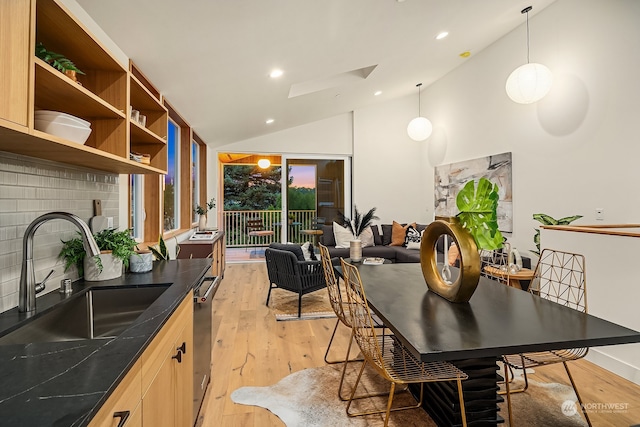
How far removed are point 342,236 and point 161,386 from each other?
15.7 feet

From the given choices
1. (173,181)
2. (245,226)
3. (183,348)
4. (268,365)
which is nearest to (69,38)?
(183,348)

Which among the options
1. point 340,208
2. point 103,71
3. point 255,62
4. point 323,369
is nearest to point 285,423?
point 323,369

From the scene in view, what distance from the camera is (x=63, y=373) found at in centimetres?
80

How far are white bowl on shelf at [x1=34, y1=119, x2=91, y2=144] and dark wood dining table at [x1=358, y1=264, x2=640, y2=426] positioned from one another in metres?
1.47

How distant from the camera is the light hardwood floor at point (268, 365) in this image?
2.01 metres

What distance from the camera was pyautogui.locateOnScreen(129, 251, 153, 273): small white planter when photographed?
1.92m

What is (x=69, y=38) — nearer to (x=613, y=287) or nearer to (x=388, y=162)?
(x=613, y=287)

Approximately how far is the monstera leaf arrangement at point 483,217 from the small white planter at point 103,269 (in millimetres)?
1921

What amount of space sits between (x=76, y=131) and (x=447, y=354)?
159 centimetres

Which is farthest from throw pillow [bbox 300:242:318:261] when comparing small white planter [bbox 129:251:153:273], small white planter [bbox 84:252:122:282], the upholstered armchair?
small white planter [bbox 84:252:122:282]

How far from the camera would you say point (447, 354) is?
119 centimetres

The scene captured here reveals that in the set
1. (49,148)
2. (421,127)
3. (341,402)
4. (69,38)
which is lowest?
(341,402)

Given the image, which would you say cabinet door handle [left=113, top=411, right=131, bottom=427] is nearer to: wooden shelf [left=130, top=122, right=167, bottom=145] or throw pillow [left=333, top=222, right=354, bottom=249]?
wooden shelf [left=130, top=122, right=167, bottom=145]

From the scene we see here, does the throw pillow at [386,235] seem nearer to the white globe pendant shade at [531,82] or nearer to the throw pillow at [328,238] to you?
the throw pillow at [328,238]
